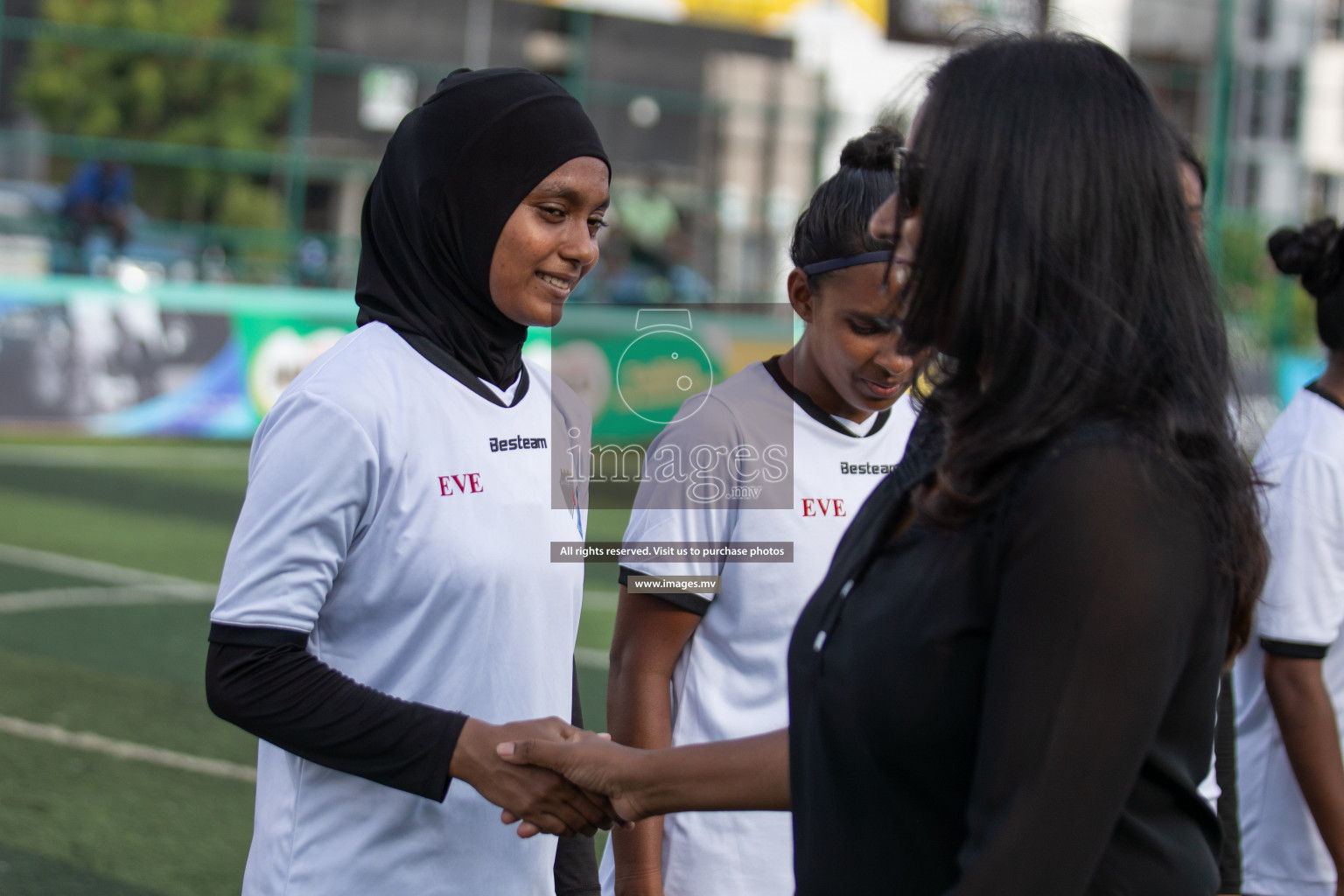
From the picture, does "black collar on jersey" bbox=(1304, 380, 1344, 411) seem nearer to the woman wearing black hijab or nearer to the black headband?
the black headband

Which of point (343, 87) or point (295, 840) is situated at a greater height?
point (343, 87)

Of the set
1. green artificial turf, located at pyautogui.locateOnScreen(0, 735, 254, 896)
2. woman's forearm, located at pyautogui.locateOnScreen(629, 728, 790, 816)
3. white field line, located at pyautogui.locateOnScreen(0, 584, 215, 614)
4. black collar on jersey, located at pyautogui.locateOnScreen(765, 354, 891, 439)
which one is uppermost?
black collar on jersey, located at pyautogui.locateOnScreen(765, 354, 891, 439)

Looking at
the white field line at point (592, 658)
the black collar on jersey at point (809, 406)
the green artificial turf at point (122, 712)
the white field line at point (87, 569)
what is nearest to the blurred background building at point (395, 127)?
the black collar on jersey at point (809, 406)

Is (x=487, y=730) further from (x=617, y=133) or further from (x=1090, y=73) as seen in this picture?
(x=617, y=133)

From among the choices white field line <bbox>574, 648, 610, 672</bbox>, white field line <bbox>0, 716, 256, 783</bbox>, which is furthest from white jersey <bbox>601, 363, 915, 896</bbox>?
white field line <bbox>574, 648, 610, 672</bbox>

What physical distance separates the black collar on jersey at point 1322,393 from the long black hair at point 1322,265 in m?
0.11

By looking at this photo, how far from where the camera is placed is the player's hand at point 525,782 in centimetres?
204

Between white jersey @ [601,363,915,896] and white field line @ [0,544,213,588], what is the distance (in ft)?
23.1

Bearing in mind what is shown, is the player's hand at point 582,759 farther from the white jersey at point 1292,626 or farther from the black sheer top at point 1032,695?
the white jersey at point 1292,626

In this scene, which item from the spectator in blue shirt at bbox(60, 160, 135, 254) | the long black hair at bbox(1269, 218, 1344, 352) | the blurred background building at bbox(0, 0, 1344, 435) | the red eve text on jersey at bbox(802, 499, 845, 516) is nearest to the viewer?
the red eve text on jersey at bbox(802, 499, 845, 516)

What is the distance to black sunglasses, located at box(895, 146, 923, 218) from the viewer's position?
4.91 feet

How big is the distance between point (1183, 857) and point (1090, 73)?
0.82 m

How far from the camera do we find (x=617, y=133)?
27719 millimetres

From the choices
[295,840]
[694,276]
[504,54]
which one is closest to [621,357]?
[295,840]
